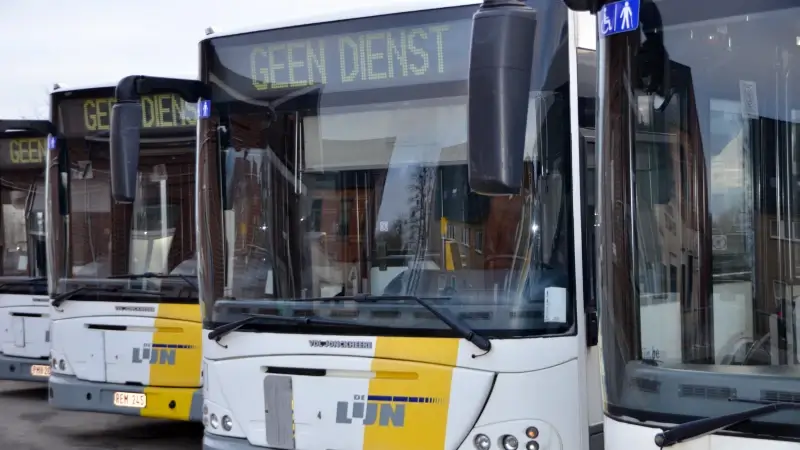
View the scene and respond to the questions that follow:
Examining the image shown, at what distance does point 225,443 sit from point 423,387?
1.38 m

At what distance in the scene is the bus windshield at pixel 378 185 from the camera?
16.8 ft

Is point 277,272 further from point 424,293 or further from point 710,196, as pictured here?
point 710,196

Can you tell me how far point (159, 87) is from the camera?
246 inches

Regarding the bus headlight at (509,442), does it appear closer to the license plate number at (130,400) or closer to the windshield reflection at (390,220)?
the windshield reflection at (390,220)

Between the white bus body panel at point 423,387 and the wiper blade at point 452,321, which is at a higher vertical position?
the wiper blade at point 452,321

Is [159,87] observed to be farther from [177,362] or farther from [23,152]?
[23,152]

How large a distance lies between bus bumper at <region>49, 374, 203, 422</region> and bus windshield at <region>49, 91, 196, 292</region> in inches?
34.6

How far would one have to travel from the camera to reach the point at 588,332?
5145mm

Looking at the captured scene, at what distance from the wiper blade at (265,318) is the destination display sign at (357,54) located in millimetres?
1255

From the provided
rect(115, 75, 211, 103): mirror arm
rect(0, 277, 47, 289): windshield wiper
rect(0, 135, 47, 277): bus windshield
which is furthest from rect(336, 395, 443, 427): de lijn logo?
rect(0, 135, 47, 277): bus windshield

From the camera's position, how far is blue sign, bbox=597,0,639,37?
3801 millimetres

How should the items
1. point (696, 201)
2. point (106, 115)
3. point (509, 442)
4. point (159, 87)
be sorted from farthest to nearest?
point (106, 115) < point (159, 87) < point (509, 442) < point (696, 201)

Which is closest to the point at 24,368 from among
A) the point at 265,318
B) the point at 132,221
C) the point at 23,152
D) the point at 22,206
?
the point at 22,206

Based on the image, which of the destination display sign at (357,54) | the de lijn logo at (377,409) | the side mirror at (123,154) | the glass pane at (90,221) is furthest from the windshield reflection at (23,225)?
the de lijn logo at (377,409)
